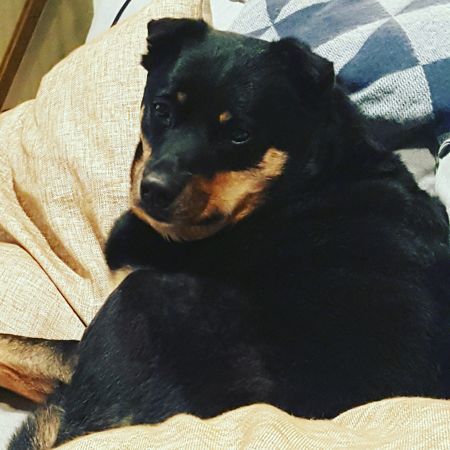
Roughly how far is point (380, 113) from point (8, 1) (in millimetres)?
1680

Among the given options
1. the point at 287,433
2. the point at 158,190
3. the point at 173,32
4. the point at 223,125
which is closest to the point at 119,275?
the point at 158,190

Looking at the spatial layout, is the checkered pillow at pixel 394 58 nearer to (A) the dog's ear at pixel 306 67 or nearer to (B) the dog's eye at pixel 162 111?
(A) the dog's ear at pixel 306 67

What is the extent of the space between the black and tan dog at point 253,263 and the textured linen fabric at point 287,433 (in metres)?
0.16

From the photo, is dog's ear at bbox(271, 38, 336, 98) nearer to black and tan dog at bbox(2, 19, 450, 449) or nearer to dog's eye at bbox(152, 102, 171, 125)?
black and tan dog at bbox(2, 19, 450, 449)

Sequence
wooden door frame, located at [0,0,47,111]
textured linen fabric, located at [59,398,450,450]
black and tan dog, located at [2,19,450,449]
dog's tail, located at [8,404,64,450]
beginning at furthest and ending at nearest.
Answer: wooden door frame, located at [0,0,47,111] < dog's tail, located at [8,404,64,450] < black and tan dog, located at [2,19,450,449] < textured linen fabric, located at [59,398,450,450]

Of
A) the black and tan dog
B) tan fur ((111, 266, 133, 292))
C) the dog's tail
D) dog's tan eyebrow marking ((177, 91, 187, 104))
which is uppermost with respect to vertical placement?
dog's tan eyebrow marking ((177, 91, 187, 104))

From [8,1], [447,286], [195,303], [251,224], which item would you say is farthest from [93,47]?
[8,1]

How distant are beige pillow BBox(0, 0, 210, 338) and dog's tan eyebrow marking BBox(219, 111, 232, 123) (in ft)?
0.98

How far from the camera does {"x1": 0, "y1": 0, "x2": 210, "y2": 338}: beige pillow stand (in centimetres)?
127

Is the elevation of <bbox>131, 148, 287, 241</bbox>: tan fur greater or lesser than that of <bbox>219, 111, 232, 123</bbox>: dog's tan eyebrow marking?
lesser

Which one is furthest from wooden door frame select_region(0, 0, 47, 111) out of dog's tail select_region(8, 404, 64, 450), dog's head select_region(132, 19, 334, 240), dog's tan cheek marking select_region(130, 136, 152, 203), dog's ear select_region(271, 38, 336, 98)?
dog's tail select_region(8, 404, 64, 450)

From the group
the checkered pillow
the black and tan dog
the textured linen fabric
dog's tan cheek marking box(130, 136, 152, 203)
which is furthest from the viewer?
the checkered pillow

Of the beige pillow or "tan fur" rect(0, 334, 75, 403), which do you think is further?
the beige pillow

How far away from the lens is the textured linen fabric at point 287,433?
2.06ft
